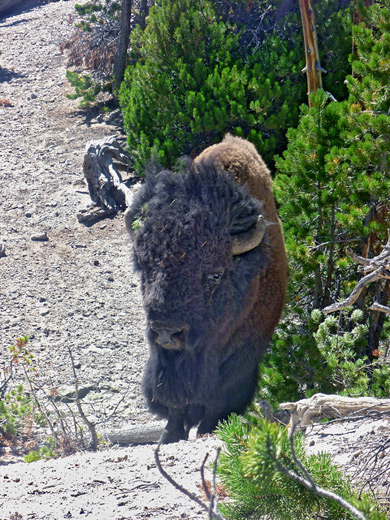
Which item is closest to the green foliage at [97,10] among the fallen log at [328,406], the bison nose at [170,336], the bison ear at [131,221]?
the bison ear at [131,221]

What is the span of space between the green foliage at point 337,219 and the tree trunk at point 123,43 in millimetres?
10578

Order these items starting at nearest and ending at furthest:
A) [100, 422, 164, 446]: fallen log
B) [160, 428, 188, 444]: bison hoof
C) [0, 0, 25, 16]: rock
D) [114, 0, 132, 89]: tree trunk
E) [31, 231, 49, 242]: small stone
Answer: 1. [160, 428, 188, 444]: bison hoof
2. [100, 422, 164, 446]: fallen log
3. [31, 231, 49, 242]: small stone
4. [114, 0, 132, 89]: tree trunk
5. [0, 0, 25, 16]: rock

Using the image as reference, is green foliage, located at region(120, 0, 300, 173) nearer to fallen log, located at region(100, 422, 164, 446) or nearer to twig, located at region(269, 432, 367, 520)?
fallen log, located at region(100, 422, 164, 446)

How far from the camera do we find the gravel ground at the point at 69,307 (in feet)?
11.5

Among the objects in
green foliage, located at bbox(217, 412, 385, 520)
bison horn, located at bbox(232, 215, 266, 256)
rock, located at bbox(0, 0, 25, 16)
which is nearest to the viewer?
green foliage, located at bbox(217, 412, 385, 520)

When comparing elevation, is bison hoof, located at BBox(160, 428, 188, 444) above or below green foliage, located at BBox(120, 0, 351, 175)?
below

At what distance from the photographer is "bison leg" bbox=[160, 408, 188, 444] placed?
545 cm

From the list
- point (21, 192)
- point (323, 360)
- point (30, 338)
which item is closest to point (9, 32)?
point (21, 192)

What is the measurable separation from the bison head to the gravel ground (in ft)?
3.08

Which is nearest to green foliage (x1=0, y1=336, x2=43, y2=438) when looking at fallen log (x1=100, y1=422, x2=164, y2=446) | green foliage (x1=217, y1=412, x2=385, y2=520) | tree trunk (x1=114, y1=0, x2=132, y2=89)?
fallen log (x1=100, y1=422, x2=164, y2=446)

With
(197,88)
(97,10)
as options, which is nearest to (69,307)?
(197,88)

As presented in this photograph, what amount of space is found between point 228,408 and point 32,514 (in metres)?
2.41

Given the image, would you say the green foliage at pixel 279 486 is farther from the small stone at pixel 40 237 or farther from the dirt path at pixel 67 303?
the small stone at pixel 40 237

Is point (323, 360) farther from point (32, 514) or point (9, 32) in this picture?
point (9, 32)
